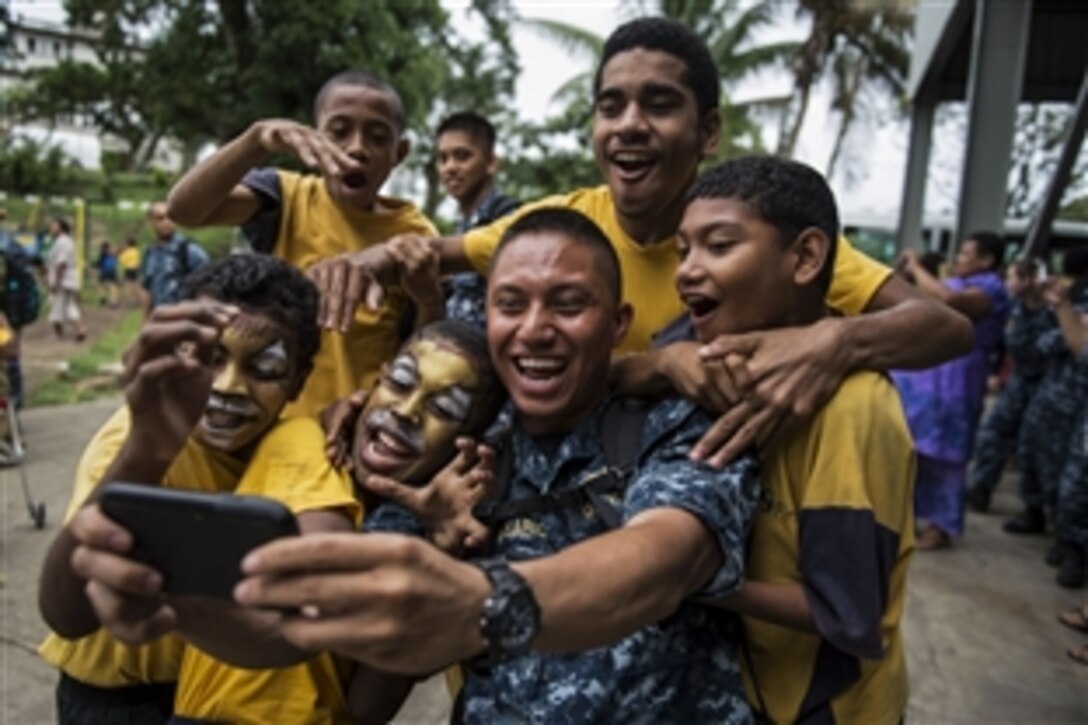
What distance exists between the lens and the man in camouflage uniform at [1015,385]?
18.0 feet

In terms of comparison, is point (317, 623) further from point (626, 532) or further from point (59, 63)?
point (59, 63)

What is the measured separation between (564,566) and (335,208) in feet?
6.07

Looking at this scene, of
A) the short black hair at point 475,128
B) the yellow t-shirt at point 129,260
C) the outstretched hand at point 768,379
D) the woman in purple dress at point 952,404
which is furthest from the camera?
the yellow t-shirt at point 129,260

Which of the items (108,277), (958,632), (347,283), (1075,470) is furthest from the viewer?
(108,277)

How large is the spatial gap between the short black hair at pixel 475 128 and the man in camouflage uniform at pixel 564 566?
114 inches

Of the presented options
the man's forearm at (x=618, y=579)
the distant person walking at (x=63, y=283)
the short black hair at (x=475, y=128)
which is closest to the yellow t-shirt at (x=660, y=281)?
the man's forearm at (x=618, y=579)

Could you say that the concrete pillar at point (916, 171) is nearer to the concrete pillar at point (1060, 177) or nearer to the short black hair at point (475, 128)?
the concrete pillar at point (1060, 177)

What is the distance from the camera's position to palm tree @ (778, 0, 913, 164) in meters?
15.5

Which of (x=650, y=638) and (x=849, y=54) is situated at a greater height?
(x=849, y=54)

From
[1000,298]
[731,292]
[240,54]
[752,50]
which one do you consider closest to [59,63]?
[240,54]

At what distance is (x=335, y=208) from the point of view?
2.61 meters

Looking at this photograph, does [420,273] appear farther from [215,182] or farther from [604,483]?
[604,483]

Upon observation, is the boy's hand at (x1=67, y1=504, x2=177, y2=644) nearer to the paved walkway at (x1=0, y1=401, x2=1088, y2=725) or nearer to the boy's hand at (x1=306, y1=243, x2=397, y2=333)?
the boy's hand at (x1=306, y1=243, x2=397, y2=333)

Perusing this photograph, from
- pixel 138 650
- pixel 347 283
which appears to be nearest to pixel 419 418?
pixel 347 283
